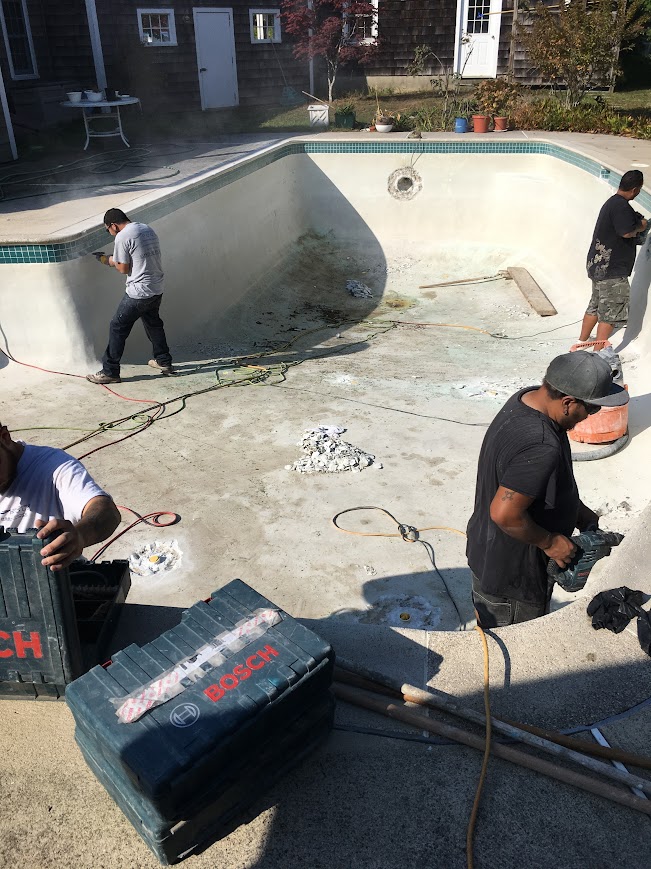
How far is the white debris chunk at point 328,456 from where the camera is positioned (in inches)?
249

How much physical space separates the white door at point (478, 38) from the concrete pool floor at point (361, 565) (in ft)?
33.1

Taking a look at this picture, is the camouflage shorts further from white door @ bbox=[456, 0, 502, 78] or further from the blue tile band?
white door @ bbox=[456, 0, 502, 78]

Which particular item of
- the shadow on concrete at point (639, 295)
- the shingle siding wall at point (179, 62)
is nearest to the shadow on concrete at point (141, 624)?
the shadow on concrete at point (639, 295)

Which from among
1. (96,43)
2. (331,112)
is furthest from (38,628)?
(331,112)

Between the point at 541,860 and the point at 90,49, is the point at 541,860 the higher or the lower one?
the lower one

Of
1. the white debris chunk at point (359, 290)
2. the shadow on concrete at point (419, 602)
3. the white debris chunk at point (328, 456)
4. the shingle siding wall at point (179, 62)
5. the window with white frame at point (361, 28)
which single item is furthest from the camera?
the window with white frame at point (361, 28)

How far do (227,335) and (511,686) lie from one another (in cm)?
780

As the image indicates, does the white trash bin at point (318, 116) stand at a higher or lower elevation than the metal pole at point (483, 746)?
higher

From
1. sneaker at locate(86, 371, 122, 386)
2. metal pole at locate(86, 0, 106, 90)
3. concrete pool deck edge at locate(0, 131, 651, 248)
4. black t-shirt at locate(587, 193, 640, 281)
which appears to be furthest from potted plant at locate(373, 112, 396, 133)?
sneaker at locate(86, 371, 122, 386)

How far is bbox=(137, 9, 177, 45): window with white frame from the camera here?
1766 cm

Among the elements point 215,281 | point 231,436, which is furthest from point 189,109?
point 231,436

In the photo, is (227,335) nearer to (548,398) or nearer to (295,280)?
(295,280)

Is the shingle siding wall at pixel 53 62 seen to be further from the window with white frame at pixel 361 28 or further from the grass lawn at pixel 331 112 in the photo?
the window with white frame at pixel 361 28

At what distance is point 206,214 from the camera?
10523 millimetres
